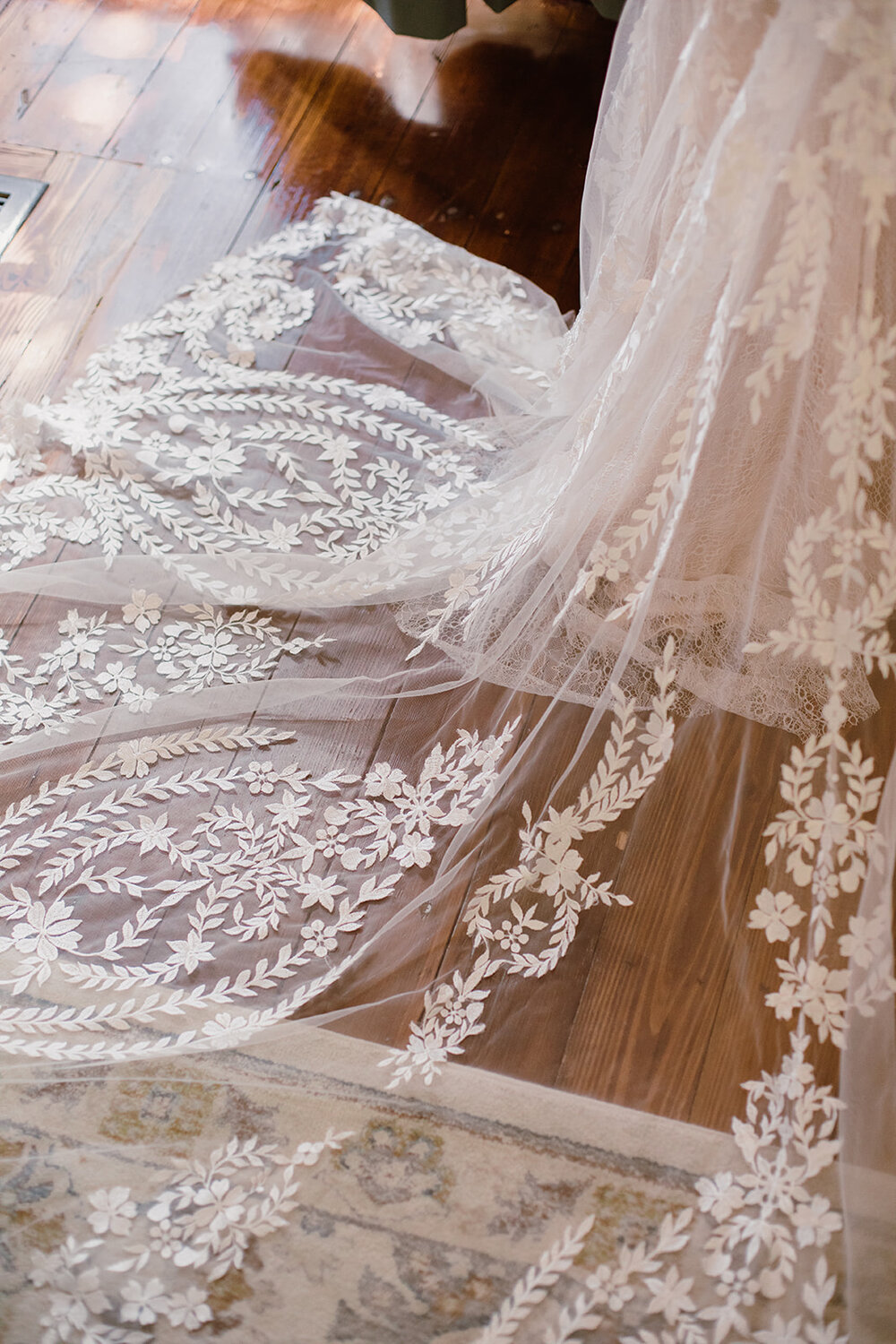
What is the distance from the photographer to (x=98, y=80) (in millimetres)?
2131

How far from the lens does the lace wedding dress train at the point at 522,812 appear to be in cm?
98

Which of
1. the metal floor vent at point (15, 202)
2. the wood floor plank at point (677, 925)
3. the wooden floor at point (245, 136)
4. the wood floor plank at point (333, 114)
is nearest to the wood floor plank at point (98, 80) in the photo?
the wooden floor at point (245, 136)

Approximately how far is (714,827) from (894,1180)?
388mm

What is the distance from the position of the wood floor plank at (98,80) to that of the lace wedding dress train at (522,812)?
3.08ft

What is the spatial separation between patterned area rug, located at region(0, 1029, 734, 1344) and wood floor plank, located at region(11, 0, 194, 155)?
5.83 ft

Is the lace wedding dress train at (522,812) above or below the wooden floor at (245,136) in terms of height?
below

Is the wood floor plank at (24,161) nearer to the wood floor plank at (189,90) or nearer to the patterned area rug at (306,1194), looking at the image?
the wood floor plank at (189,90)

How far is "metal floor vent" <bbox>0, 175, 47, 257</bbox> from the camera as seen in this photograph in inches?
75.5

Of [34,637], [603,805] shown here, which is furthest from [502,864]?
[34,637]

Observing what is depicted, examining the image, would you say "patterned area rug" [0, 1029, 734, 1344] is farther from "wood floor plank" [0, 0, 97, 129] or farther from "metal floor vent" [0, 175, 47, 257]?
"wood floor plank" [0, 0, 97, 129]

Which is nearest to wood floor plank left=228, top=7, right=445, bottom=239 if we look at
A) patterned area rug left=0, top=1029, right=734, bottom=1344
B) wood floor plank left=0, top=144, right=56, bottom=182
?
wood floor plank left=0, top=144, right=56, bottom=182

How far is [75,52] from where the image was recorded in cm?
217

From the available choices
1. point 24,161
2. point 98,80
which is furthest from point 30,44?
point 24,161

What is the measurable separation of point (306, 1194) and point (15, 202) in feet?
5.88
